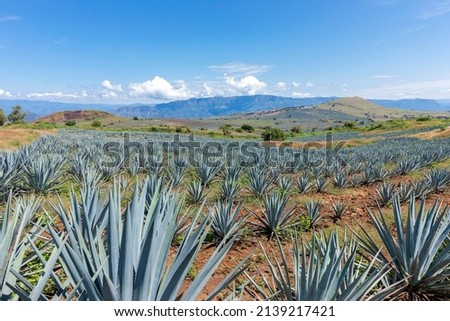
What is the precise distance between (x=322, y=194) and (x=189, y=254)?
715 cm

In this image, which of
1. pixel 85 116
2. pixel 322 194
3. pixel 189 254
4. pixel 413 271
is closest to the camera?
pixel 189 254

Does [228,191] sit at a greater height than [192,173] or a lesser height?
greater

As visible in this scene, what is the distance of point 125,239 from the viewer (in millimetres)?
1493

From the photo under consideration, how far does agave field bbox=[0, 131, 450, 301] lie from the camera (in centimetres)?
158

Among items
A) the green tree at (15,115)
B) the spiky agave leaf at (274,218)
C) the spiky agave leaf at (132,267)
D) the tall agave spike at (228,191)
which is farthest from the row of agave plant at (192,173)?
the green tree at (15,115)

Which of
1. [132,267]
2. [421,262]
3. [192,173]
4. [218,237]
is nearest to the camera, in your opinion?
[132,267]

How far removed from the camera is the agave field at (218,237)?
1.58m

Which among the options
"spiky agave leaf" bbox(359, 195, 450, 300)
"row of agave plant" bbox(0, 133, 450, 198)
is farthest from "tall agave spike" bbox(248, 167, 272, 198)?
"spiky agave leaf" bbox(359, 195, 450, 300)

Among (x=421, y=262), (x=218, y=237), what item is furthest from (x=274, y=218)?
(x=421, y=262)

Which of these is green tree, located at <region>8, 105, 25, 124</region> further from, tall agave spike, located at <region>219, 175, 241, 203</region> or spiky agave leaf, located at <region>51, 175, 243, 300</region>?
spiky agave leaf, located at <region>51, 175, 243, 300</region>

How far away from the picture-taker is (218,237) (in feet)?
15.5

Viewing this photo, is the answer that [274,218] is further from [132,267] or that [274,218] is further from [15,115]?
[15,115]
